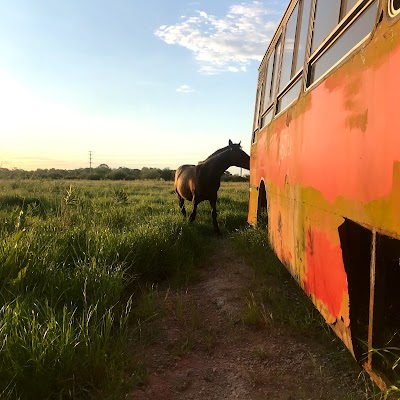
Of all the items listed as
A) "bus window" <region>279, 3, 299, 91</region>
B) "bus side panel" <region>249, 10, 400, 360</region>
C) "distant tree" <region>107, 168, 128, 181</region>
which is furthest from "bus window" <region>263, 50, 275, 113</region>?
"distant tree" <region>107, 168, 128, 181</region>

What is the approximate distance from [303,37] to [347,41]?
53.7 inches

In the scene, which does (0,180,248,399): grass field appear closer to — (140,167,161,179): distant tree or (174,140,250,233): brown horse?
(174,140,250,233): brown horse

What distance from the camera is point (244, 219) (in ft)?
30.6

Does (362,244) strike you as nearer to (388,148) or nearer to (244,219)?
(388,148)

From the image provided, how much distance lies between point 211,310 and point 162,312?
1.70 ft

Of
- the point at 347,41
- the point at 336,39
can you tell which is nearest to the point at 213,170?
the point at 336,39

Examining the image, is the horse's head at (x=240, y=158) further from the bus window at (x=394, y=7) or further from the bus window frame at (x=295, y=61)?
the bus window at (x=394, y=7)

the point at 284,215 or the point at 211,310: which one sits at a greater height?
the point at 284,215

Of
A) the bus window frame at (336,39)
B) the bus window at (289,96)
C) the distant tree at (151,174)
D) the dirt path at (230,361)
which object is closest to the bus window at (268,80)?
the bus window at (289,96)

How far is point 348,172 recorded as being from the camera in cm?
202

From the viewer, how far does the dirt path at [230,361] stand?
2533 mm

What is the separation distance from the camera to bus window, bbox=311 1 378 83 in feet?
6.11

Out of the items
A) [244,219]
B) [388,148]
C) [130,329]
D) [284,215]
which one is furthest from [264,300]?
[244,219]

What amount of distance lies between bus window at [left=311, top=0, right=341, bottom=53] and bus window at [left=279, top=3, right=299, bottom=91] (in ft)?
2.89
